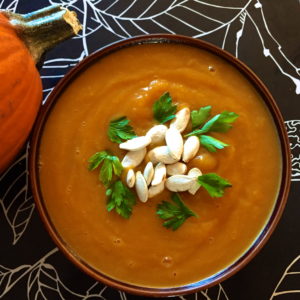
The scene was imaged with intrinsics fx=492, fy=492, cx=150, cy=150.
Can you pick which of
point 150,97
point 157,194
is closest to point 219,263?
point 157,194

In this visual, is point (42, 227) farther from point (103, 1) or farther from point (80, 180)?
point (103, 1)

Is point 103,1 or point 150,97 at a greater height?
point 103,1

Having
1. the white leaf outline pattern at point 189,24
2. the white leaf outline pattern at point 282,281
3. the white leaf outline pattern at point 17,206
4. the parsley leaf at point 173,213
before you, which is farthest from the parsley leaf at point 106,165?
the white leaf outline pattern at point 282,281

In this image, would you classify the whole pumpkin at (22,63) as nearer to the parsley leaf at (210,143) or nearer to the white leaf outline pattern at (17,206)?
the white leaf outline pattern at (17,206)

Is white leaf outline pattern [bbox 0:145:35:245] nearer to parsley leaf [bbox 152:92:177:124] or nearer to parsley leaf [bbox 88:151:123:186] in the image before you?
parsley leaf [bbox 88:151:123:186]

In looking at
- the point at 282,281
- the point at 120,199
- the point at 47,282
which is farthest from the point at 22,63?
the point at 282,281

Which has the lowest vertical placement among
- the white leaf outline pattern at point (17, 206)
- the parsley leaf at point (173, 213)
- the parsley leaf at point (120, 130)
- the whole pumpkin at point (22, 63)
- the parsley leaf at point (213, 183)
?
the white leaf outline pattern at point (17, 206)
